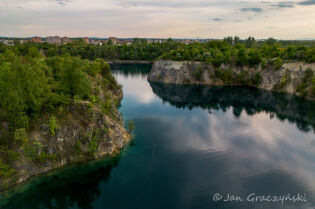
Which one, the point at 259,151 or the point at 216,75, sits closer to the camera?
the point at 259,151

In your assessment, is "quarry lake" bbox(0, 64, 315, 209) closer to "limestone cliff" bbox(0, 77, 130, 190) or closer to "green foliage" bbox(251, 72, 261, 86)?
"limestone cliff" bbox(0, 77, 130, 190)

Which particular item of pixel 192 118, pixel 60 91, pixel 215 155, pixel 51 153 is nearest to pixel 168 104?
pixel 192 118

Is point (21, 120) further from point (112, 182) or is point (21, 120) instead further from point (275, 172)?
point (275, 172)

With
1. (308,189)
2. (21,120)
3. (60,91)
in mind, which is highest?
(60,91)

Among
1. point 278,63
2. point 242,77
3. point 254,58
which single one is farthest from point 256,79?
point 278,63

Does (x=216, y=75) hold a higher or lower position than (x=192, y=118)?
higher
